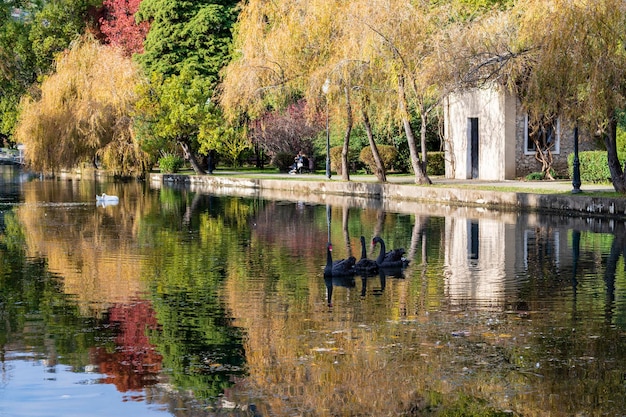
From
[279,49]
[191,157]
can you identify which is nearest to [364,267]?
[279,49]

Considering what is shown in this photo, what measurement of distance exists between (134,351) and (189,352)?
0.60 metres

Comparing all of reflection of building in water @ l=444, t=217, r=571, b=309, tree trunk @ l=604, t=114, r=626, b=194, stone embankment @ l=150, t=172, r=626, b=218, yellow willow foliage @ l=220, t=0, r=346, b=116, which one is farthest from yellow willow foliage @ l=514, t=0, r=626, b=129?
yellow willow foliage @ l=220, t=0, r=346, b=116

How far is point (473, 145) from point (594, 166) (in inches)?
282

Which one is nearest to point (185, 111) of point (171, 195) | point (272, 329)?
point (171, 195)

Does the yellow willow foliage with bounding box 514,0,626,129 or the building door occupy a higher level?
the yellow willow foliage with bounding box 514,0,626,129

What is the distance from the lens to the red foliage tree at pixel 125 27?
71.6 m

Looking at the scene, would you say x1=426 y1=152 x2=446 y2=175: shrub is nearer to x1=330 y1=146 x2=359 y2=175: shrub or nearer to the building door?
the building door

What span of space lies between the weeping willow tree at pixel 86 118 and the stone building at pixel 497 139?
1948cm

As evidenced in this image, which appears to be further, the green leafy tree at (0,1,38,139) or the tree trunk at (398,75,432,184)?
the green leafy tree at (0,1,38,139)

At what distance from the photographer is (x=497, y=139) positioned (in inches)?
1661

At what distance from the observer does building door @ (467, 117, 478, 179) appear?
43906 millimetres

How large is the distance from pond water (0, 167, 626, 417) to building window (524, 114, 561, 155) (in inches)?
711

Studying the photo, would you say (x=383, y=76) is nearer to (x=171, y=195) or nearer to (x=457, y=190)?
(x=457, y=190)

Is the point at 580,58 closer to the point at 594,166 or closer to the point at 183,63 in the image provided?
the point at 594,166
